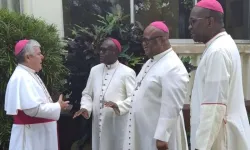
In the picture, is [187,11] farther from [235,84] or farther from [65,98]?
[235,84]

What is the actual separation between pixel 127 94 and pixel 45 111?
106 cm

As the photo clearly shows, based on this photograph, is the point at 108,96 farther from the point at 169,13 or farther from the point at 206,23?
the point at 169,13

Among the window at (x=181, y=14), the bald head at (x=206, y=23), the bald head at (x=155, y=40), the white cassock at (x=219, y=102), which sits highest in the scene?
the window at (x=181, y=14)

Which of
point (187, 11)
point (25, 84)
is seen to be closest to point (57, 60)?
point (25, 84)

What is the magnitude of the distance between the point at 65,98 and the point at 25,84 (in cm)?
166

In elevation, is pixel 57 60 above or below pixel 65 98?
above

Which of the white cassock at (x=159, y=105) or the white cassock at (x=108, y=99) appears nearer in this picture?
the white cassock at (x=159, y=105)

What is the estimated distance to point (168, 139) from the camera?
339cm

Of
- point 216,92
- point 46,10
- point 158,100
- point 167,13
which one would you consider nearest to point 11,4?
point 46,10

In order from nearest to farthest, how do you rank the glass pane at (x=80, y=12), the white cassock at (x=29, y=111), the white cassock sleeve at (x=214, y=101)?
1. the white cassock sleeve at (x=214, y=101)
2. the white cassock at (x=29, y=111)
3. the glass pane at (x=80, y=12)

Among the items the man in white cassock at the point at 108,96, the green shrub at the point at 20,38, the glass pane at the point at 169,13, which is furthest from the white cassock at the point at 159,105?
the glass pane at the point at 169,13

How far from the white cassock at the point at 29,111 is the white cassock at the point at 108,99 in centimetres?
58

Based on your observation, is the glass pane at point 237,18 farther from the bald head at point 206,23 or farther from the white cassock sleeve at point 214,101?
the white cassock sleeve at point 214,101

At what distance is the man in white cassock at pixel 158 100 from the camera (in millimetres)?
3334
